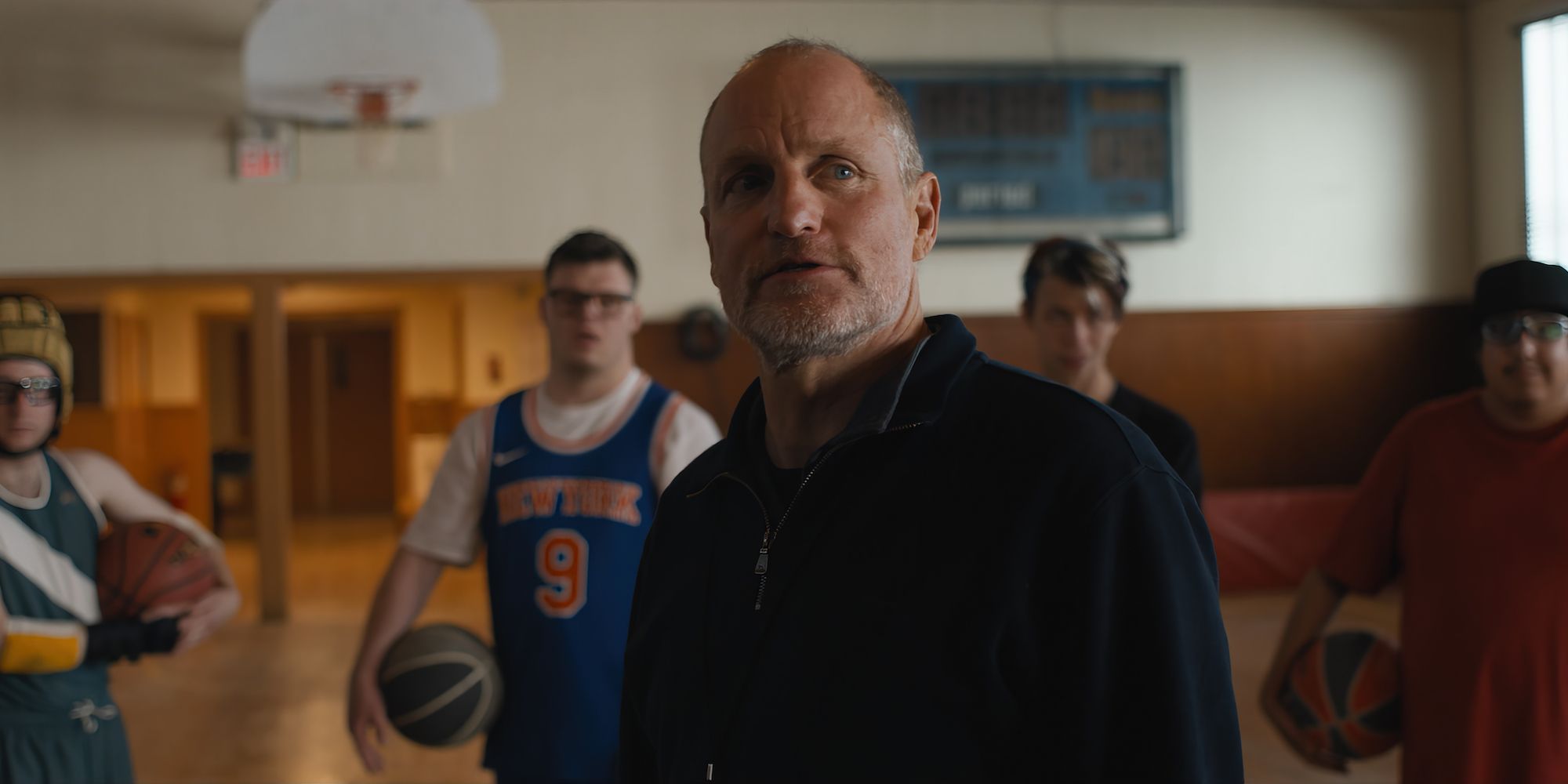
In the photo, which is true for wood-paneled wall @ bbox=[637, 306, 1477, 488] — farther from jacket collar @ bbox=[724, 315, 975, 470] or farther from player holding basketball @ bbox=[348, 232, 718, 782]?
jacket collar @ bbox=[724, 315, 975, 470]

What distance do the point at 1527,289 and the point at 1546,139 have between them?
19.4 feet

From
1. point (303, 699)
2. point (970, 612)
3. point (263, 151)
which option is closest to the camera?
point (970, 612)

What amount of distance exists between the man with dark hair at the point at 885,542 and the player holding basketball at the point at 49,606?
1583mm

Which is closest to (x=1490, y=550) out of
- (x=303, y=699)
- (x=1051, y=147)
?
(x=303, y=699)

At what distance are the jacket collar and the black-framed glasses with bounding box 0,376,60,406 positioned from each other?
1.94m

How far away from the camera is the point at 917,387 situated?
3.37 feet

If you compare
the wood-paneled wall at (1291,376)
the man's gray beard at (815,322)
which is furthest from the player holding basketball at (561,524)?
the wood-paneled wall at (1291,376)

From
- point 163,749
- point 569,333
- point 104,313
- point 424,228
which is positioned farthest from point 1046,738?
point 104,313

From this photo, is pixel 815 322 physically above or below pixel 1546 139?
below

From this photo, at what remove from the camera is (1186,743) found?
829 millimetres

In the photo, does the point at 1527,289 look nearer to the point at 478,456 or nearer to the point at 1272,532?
the point at 478,456

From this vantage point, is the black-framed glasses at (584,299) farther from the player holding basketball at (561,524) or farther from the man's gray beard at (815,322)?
the man's gray beard at (815,322)

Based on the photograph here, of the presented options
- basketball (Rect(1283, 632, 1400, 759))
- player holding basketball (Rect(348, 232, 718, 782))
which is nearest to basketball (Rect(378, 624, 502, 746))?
player holding basketball (Rect(348, 232, 718, 782))

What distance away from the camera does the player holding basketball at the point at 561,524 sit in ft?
7.64
